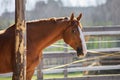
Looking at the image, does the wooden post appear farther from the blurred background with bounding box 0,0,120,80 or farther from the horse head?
the blurred background with bounding box 0,0,120,80

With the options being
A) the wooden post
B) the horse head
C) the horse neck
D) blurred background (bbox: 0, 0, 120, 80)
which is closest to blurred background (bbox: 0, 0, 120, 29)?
blurred background (bbox: 0, 0, 120, 80)

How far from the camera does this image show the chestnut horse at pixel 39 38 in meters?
4.67

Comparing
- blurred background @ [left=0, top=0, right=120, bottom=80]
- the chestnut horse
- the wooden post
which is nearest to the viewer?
the wooden post

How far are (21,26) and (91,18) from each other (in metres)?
5.55

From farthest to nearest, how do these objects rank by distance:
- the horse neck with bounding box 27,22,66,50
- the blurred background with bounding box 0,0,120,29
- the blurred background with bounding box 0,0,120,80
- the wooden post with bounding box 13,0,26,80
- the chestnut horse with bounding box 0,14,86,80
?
the blurred background with bounding box 0,0,120,29
the blurred background with bounding box 0,0,120,80
the horse neck with bounding box 27,22,66,50
the chestnut horse with bounding box 0,14,86,80
the wooden post with bounding box 13,0,26,80

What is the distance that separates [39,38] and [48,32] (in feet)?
0.51

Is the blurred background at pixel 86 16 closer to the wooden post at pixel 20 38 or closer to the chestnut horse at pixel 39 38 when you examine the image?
the chestnut horse at pixel 39 38

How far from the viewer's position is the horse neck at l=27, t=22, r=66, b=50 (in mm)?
4816

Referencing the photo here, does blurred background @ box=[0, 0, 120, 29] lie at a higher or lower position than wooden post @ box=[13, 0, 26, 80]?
higher

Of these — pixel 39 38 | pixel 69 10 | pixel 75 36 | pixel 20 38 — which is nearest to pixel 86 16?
pixel 69 10

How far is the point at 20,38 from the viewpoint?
11.5ft

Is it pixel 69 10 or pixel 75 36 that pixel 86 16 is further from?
pixel 75 36

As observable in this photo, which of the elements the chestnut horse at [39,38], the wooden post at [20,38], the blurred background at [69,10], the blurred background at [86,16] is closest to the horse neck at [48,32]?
the chestnut horse at [39,38]

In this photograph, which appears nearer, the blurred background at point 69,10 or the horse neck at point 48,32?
the horse neck at point 48,32
